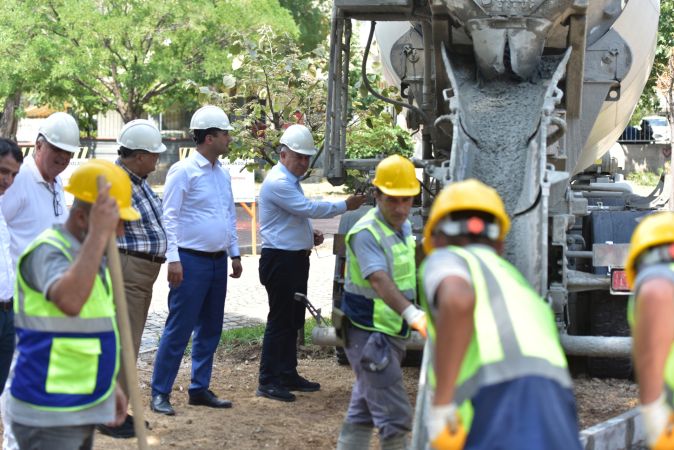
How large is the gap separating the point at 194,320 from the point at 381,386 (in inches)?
92.5

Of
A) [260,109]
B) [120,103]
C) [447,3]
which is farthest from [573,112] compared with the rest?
[120,103]

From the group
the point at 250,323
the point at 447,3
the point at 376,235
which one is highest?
the point at 447,3

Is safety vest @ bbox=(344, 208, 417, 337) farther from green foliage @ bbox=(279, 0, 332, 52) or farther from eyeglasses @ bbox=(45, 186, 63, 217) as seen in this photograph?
green foliage @ bbox=(279, 0, 332, 52)

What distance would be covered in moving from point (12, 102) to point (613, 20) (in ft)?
92.0

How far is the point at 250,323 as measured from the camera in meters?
11.1

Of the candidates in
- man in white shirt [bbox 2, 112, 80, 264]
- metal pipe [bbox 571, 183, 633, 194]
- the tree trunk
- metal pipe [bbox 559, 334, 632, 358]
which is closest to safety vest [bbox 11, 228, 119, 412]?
man in white shirt [bbox 2, 112, 80, 264]

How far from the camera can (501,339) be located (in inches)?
127

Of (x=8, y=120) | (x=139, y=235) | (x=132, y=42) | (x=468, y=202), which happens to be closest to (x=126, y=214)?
(x=468, y=202)

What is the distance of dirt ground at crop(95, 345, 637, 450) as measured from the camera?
261 inches

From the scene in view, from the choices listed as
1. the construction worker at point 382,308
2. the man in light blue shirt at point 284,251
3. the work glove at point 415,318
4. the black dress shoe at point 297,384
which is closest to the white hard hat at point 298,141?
the man in light blue shirt at point 284,251

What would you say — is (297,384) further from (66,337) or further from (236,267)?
(66,337)

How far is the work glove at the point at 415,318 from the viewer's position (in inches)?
194

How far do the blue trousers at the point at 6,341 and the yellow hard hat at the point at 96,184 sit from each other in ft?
5.48

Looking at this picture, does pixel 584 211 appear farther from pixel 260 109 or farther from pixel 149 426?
pixel 260 109
